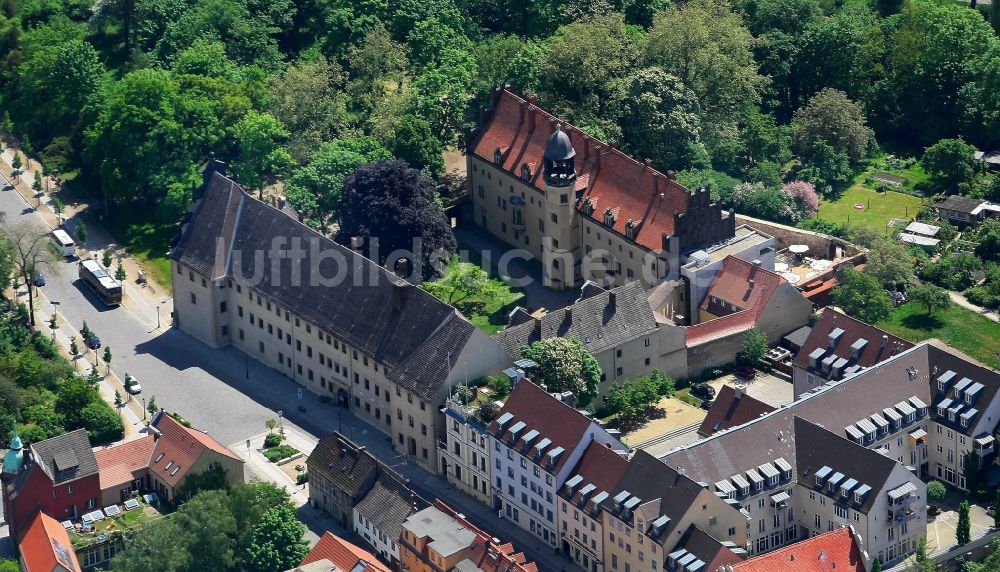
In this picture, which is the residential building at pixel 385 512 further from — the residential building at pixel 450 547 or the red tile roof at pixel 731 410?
the red tile roof at pixel 731 410

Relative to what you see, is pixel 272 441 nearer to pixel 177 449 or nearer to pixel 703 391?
pixel 177 449

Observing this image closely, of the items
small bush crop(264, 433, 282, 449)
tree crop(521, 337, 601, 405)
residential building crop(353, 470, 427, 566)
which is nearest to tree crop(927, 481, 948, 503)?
tree crop(521, 337, 601, 405)

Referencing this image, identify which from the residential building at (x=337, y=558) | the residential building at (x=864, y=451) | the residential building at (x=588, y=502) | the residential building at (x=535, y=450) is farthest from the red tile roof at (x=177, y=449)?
the residential building at (x=864, y=451)

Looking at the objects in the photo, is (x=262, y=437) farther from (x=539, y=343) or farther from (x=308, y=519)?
(x=539, y=343)

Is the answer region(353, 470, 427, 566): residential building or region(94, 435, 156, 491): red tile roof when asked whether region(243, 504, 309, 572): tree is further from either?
region(94, 435, 156, 491): red tile roof

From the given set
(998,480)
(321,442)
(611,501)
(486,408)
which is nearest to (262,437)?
(321,442)

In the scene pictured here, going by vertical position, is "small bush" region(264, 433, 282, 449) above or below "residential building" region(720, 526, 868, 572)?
below
